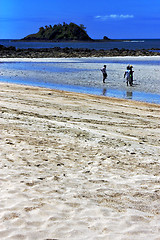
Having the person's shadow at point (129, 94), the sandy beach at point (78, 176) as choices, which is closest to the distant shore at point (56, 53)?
the person's shadow at point (129, 94)

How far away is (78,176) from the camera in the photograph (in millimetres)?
6227

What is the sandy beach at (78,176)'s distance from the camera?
4332mm

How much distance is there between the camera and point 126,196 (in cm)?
542

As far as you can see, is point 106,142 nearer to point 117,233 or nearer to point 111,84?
point 117,233

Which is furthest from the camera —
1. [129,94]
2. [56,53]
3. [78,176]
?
[56,53]

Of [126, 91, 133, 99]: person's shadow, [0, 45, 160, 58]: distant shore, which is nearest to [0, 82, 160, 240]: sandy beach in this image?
[126, 91, 133, 99]: person's shadow

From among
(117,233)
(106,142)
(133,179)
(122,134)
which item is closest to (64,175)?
(133,179)

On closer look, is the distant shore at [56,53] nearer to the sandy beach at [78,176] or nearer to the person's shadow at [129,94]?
the person's shadow at [129,94]

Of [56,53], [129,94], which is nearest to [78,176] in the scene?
[129,94]

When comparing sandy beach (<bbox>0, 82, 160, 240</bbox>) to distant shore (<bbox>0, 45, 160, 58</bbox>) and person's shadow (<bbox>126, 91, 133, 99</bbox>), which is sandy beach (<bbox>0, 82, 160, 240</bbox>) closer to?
person's shadow (<bbox>126, 91, 133, 99</bbox>)

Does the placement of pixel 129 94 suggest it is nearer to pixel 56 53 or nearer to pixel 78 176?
pixel 78 176

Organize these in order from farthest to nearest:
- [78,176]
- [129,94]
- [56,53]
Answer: [56,53], [129,94], [78,176]

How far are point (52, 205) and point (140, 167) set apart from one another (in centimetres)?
262

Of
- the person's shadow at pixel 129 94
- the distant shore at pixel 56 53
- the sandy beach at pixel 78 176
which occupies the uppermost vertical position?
the distant shore at pixel 56 53
